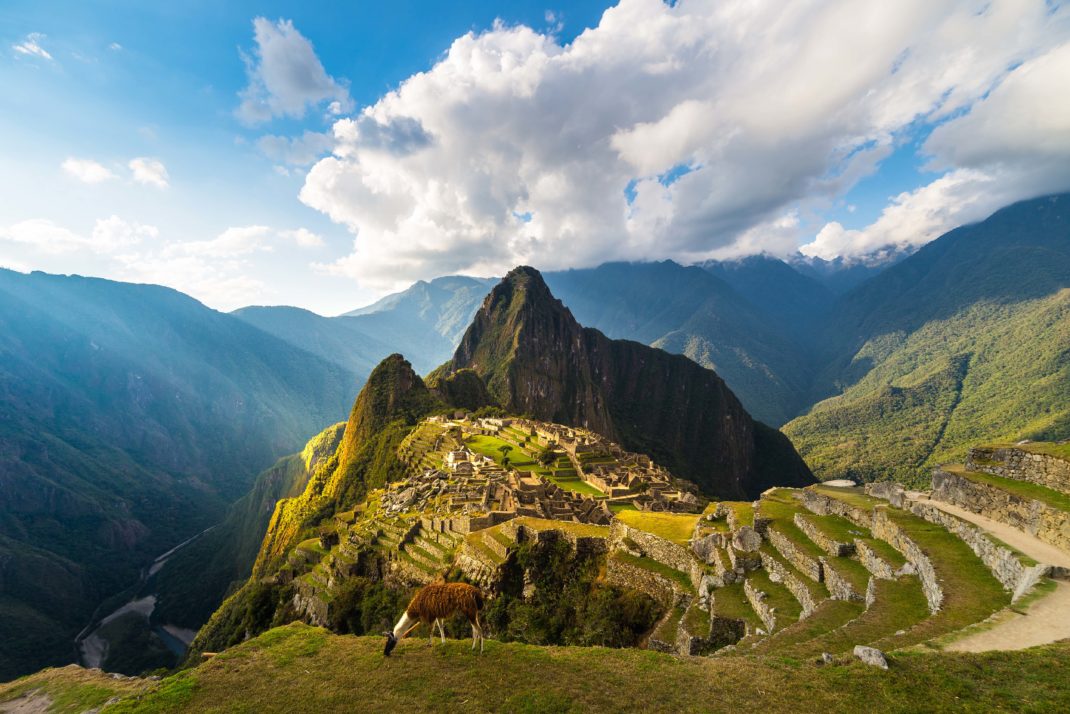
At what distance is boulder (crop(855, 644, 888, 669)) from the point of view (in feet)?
31.2

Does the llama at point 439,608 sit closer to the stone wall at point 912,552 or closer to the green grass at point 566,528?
the stone wall at point 912,552

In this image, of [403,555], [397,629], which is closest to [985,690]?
[397,629]

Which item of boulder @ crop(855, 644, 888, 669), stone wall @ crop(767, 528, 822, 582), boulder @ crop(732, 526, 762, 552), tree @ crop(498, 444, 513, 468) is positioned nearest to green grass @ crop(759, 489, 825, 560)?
stone wall @ crop(767, 528, 822, 582)

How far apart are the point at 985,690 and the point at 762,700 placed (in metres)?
4.15

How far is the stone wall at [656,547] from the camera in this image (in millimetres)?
22984

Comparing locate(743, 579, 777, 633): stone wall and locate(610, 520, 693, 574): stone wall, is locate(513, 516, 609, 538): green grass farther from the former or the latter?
locate(743, 579, 777, 633): stone wall

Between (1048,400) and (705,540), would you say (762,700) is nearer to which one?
(705,540)

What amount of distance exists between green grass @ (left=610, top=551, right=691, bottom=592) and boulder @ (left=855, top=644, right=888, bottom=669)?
12.1 metres

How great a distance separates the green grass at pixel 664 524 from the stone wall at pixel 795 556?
4.28m

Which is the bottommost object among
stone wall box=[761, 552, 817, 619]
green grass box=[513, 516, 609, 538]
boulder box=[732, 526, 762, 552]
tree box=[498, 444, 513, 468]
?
tree box=[498, 444, 513, 468]

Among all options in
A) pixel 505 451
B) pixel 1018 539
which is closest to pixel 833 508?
pixel 1018 539

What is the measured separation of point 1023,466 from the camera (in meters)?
18.4

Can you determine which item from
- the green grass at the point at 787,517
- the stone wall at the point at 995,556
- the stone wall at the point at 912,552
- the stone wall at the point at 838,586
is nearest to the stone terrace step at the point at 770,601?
the stone wall at the point at 838,586

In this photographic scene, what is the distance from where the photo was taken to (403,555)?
33719mm
